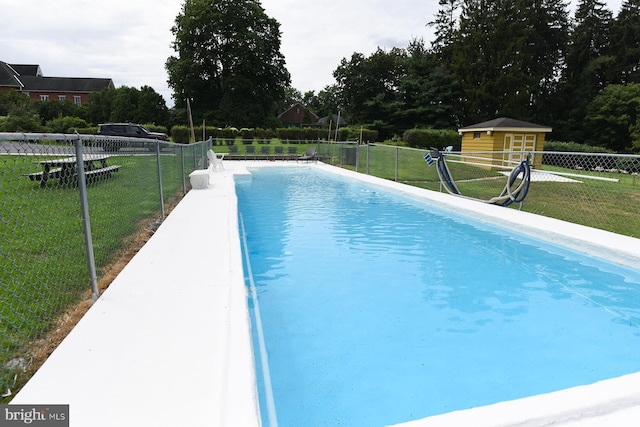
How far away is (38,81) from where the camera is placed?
50.9 metres

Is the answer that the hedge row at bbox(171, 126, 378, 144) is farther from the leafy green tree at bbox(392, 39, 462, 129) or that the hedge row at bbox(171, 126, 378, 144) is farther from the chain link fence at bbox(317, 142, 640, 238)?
the chain link fence at bbox(317, 142, 640, 238)

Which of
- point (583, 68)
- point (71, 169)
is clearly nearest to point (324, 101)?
point (583, 68)

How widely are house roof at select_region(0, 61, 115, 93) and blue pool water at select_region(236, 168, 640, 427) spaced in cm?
5550

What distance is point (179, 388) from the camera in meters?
1.94

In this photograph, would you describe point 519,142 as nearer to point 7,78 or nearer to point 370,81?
point 370,81

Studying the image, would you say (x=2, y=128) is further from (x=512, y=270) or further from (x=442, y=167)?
(x=512, y=270)

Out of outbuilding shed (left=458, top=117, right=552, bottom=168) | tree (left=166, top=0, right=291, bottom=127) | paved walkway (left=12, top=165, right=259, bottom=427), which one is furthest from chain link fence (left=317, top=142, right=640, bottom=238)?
tree (left=166, top=0, right=291, bottom=127)

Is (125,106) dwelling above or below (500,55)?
below

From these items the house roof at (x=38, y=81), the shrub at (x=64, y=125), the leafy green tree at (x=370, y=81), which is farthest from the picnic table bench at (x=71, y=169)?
the house roof at (x=38, y=81)

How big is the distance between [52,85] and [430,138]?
165ft

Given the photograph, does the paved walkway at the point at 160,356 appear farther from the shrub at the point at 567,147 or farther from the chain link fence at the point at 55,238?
the shrub at the point at 567,147

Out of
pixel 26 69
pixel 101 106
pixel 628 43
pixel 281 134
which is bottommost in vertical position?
pixel 281 134

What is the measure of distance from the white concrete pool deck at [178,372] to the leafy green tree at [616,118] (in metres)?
37.6

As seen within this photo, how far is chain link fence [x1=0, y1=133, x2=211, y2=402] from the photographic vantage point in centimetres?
249
